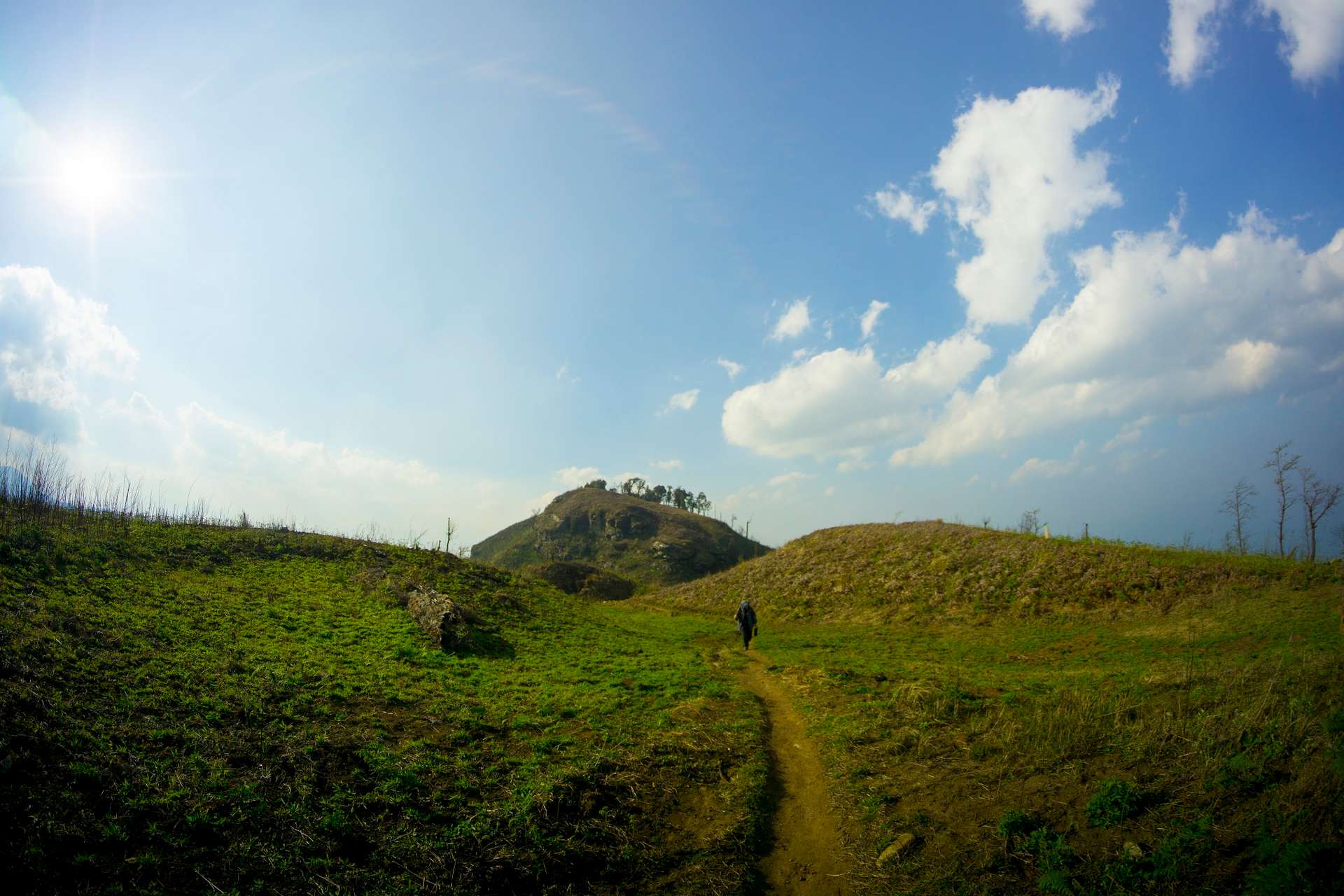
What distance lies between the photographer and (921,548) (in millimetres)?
37781

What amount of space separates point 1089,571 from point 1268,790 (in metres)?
27.4

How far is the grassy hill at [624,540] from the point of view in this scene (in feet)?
262

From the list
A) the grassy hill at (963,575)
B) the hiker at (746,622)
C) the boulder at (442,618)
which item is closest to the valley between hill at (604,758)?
the boulder at (442,618)

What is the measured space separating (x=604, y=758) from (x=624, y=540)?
258ft

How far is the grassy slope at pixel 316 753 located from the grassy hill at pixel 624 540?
57.9 m

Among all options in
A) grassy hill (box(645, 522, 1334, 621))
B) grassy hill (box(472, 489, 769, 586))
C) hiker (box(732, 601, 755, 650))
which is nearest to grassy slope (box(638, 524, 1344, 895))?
hiker (box(732, 601, 755, 650))

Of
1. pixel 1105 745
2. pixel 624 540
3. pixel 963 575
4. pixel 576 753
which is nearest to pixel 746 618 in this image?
pixel 576 753

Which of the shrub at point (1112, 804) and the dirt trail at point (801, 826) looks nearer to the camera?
the shrub at point (1112, 804)

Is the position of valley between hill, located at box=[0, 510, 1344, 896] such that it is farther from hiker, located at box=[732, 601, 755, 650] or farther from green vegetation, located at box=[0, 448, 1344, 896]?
hiker, located at box=[732, 601, 755, 650]

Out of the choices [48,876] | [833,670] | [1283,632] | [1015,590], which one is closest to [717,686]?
[833,670]

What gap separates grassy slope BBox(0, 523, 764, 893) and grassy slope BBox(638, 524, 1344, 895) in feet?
8.06

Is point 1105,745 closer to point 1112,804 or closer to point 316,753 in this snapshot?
point 1112,804

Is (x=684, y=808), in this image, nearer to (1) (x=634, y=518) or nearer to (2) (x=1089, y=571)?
(2) (x=1089, y=571)

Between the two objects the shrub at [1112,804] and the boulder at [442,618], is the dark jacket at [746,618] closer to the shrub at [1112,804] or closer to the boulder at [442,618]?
the boulder at [442,618]
